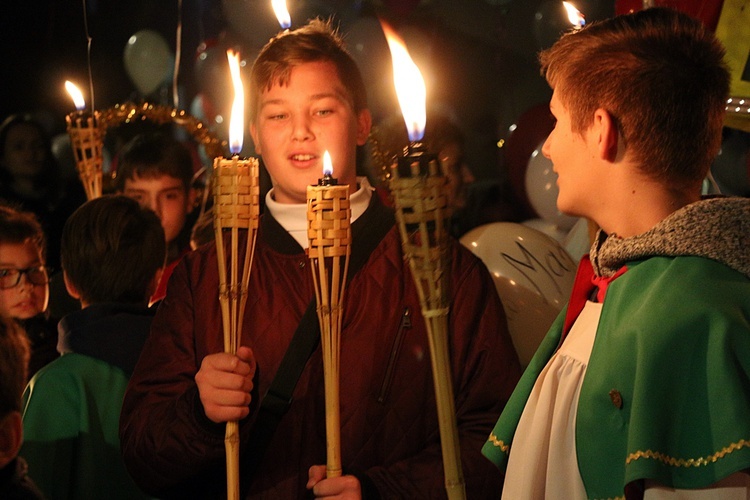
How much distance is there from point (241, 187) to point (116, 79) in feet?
16.4

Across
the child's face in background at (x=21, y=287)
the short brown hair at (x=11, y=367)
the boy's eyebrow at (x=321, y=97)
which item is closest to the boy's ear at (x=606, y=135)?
the boy's eyebrow at (x=321, y=97)

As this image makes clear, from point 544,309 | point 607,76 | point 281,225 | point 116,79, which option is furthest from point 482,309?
point 116,79

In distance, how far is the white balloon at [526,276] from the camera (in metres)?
2.98

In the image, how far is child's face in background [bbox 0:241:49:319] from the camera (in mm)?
2982

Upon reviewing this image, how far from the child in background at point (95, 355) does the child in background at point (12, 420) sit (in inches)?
21.8

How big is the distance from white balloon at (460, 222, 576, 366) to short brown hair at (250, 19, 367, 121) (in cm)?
91

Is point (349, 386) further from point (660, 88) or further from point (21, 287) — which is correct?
point (21, 287)

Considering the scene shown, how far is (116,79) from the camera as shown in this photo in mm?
6496

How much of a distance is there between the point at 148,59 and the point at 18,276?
3300 mm

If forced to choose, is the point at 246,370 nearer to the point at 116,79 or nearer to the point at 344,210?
→ the point at 344,210

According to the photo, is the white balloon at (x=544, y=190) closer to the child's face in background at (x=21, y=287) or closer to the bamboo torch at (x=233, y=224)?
the child's face in background at (x=21, y=287)

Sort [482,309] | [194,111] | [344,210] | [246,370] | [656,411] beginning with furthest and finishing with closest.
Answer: [194,111] < [482,309] < [246,370] < [344,210] < [656,411]

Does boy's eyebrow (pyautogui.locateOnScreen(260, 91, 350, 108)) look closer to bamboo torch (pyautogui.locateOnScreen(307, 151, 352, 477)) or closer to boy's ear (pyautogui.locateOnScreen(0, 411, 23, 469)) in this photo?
bamboo torch (pyautogui.locateOnScreen(307, 151, 352, 477))

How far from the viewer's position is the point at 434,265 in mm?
1548
